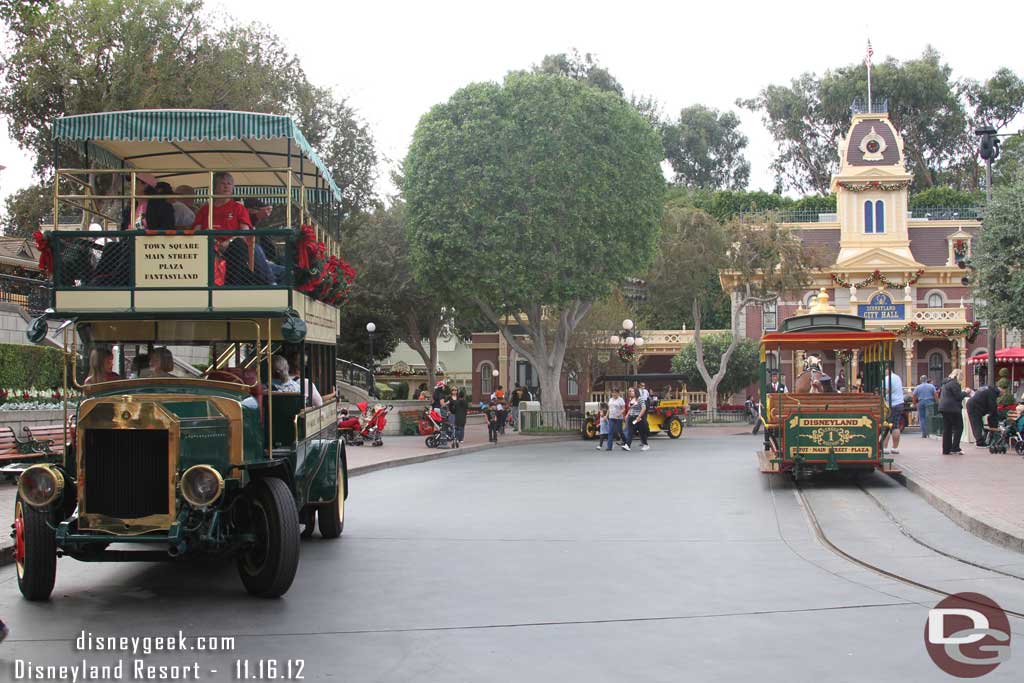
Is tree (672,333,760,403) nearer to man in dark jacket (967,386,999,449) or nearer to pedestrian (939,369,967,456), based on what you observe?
man in dark jacket (967,386,999,449)

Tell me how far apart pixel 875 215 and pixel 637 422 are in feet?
112

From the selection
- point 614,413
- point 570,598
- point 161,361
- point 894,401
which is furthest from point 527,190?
point 570,598

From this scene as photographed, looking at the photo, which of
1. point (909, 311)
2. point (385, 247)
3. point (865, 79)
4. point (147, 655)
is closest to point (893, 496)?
point (147, 655)

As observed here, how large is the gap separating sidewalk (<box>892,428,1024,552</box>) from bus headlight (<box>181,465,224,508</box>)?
7636mm

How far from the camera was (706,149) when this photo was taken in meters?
78.3

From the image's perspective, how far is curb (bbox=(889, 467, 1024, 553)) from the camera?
35.8 ft

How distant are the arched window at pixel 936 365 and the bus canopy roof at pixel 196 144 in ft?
169

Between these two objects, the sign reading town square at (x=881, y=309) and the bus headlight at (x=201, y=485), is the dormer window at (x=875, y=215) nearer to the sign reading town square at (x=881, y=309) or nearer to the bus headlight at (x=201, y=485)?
the sign reading town square at (x=881, y=309)

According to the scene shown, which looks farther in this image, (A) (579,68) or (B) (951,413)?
(A) (579,68)

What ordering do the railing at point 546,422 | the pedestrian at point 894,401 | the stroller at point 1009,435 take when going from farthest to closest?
the railing at point 546,422
the stroller at point 1009,435
the pedestrian at point 894,401

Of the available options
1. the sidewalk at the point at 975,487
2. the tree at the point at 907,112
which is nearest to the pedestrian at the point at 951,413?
the sidewalk at the point at 975,487

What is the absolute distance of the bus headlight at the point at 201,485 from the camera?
8.23 m

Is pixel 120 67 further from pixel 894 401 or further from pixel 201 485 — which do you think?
pixel 201 485

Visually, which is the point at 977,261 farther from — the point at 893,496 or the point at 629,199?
the point at 629,199
